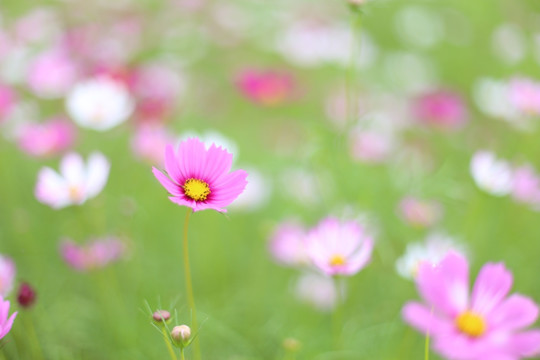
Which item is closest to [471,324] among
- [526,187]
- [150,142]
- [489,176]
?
[489,176]

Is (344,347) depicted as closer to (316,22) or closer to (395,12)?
(316,22)

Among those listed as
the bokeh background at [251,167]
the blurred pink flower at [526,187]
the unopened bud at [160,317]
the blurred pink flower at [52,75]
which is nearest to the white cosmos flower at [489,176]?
the bokeh background at [251,167]

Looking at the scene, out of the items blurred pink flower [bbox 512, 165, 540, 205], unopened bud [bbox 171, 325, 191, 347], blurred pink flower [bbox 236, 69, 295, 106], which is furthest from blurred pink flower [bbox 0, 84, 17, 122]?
blurred pink flower [bbox 512, 165, 540, 205]

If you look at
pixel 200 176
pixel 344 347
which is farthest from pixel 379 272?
pixel 200 176

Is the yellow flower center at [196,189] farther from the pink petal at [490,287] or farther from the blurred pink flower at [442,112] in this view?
the blurred pink flower at [442,112]

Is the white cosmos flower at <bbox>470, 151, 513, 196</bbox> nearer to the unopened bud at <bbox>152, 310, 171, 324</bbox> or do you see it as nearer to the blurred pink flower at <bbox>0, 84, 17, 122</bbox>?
the unopened bud at <bbox>152, 310, 171, 324</bbox>

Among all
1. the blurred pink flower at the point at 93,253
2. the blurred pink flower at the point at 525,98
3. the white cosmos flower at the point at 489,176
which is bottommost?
the blurred pink flower at the point at 93,253
